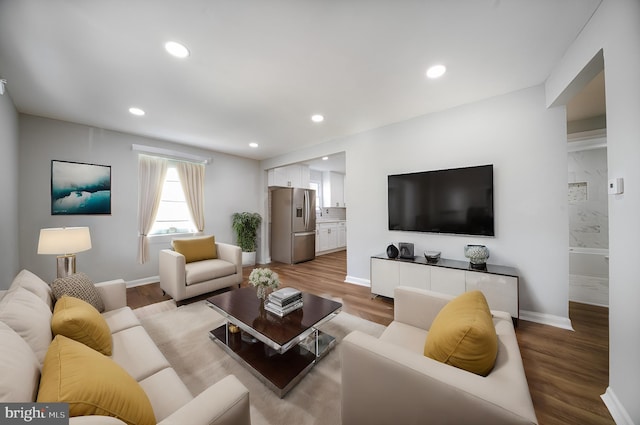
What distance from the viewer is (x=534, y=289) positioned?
2.38m

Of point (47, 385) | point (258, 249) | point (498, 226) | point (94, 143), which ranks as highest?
point (94, 143)

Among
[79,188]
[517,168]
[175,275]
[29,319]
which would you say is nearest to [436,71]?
[517,168]

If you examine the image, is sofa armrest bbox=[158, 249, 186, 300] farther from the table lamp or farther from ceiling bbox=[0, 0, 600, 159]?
ceiling bbox=[0, 0, 600, 159]

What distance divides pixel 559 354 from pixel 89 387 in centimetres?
303

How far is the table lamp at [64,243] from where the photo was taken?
84.0 inches

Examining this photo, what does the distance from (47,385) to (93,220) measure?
3.68 m

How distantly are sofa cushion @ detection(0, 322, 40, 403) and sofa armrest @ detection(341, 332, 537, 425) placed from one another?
1.13m

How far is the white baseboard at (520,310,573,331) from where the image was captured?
225 centimetres

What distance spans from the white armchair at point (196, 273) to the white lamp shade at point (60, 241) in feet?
2.92

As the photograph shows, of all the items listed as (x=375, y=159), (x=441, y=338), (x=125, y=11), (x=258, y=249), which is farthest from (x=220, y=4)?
(x=258, y=249)

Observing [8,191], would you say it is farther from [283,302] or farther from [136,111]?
[283,302]

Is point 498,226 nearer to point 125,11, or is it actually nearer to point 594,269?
point 594,269

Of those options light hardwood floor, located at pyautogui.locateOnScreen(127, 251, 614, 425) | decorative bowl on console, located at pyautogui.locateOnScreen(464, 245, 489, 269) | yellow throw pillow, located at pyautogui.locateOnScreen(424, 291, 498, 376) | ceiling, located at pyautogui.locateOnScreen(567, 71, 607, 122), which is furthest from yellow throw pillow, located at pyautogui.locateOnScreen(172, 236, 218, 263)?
ceiling, located at pyautogui.locateOnScreen(567, 71, 607, 122)

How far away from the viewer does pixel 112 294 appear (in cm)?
194
